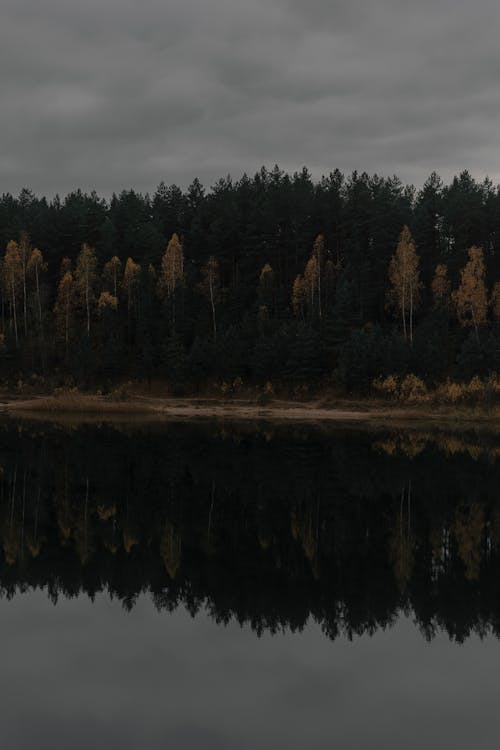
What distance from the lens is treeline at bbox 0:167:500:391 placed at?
68125 mm

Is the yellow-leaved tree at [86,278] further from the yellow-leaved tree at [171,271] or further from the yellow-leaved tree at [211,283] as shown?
the yellow-leaved tree at [211,283]

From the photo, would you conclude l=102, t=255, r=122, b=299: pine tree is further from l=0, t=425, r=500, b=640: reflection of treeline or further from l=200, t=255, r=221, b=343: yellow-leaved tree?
l=0, t=425, r=500, b=640: reflection of treeline

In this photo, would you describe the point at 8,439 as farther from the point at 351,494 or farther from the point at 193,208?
the point at 193,208

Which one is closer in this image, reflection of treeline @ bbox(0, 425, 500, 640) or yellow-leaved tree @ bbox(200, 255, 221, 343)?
reflection of treeline @ bbox(0, 425, 500, 640)

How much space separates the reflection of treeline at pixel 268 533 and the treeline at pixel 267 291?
1224 inches

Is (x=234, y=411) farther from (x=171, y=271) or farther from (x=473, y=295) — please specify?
(x=473, y=295)

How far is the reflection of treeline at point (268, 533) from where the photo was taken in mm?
14594

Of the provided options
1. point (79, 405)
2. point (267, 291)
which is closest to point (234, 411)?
point (79, 405)

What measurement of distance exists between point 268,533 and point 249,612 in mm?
6357

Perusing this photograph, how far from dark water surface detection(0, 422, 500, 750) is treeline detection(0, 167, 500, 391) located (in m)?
39.0

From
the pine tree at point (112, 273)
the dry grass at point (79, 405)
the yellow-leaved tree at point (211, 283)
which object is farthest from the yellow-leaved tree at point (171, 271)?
the dry grass at point (79, 405)

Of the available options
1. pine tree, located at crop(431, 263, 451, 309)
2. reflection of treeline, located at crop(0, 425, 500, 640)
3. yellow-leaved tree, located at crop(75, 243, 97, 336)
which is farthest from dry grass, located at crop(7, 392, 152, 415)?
pine tree, located at crop(431, 263, 451, 309)

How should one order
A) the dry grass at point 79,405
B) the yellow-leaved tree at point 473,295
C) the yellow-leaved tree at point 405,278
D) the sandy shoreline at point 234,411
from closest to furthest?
the sandy shoreline at point 234,411 → the dry grass at point 79,405 → the yellow-leaved tree at point 473,295 → the yellow-leaved tree at point 405,278

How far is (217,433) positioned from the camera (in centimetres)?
4856
